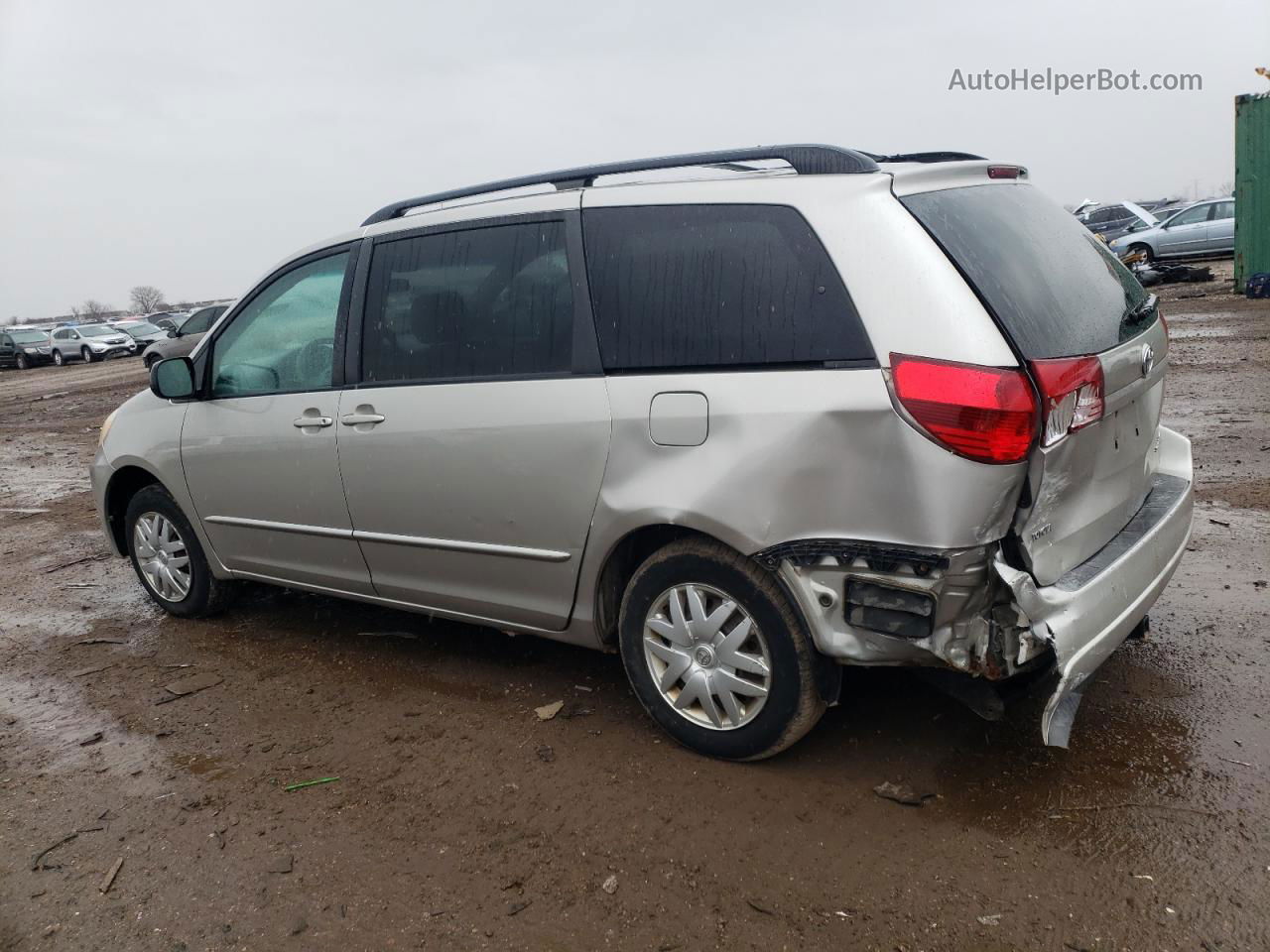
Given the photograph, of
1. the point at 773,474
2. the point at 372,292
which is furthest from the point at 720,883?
the point at 372,292

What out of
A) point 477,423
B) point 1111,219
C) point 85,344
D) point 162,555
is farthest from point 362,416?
point 85,344

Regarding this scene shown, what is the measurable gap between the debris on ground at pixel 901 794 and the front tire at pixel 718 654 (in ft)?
0.92

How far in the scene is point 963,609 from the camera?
2.62 metres

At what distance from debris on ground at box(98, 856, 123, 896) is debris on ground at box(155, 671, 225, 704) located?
1220mm

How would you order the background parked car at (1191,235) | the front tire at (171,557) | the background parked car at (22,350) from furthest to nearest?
1. the background parked car at (22,350)
2. the background parked car at (1191,235)
3. the front tire at (171,557)

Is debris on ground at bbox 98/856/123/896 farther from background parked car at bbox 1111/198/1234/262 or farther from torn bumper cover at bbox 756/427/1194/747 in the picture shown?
background parked car at bbox 1111/198/1234/262

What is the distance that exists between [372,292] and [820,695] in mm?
2284

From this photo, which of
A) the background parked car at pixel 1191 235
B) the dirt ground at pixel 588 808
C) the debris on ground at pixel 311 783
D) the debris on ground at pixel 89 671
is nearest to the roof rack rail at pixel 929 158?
the dirt ground at pixel 588 808

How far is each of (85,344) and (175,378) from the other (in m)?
35.2

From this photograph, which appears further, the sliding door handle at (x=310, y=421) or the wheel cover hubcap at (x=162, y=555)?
the wheel cover hubcap at (x=162, y=555)

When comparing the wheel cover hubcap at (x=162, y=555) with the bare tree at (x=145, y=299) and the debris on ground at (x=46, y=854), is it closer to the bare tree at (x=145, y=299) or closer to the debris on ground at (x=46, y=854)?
the debris on ground at (x=46, y=854)

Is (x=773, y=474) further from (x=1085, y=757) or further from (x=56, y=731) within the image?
(x=56, y=731)

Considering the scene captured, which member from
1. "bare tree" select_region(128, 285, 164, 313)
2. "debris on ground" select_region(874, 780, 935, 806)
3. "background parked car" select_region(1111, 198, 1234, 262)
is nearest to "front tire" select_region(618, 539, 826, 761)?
"debris on ground" select_region(874, 780, 935, 806)

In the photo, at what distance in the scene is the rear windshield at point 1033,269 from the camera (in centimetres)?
268
